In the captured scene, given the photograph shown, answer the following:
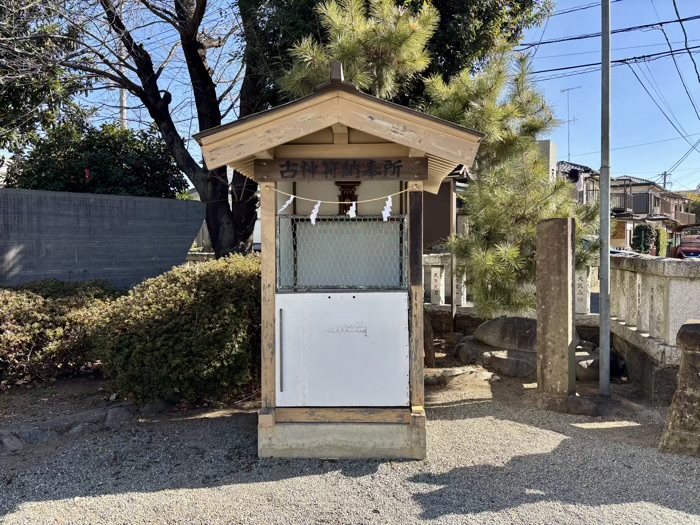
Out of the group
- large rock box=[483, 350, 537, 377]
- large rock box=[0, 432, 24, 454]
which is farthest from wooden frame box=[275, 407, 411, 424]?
large rock box=[483, 350, 537, 377]

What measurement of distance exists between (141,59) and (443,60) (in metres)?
4.73

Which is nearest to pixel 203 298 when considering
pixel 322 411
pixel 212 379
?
pixel 212 379

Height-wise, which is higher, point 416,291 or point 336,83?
point 336,83

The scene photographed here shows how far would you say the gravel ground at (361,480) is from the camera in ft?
10.9

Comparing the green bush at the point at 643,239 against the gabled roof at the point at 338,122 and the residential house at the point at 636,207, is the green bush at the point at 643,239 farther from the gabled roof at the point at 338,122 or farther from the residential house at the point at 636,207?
the gabled roof at the point at 338,122

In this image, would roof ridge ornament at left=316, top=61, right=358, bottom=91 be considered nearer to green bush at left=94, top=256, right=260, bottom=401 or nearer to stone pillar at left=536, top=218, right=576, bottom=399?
green bush at left=94, top=256, right=260, bottom=401

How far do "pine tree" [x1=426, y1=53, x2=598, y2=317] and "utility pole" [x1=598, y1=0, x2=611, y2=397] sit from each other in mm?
655

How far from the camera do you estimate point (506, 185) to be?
20.6ft

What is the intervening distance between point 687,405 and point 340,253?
301cm

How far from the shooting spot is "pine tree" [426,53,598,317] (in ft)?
19.7

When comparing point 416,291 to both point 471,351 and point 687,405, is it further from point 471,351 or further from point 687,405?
point 471,351

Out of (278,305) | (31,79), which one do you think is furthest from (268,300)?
(31,79)

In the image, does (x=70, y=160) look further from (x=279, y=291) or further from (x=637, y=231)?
(x=637, y=231)

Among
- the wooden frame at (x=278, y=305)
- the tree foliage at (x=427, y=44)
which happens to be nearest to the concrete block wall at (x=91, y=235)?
the tree foliage at (x=427, y=44)
